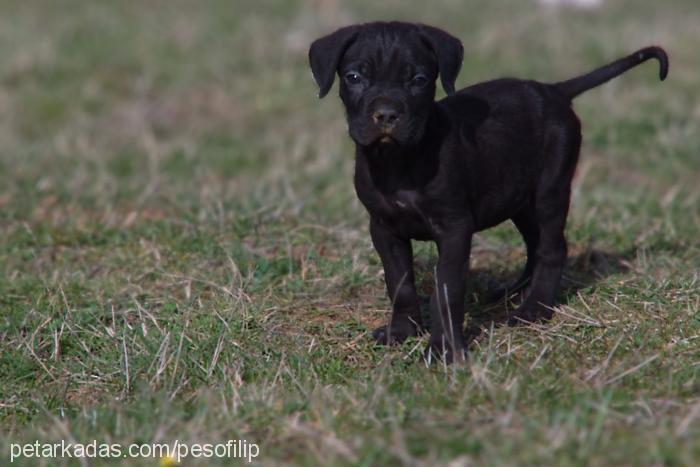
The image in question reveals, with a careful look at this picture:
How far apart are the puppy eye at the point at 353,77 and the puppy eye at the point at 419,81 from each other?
24 cm

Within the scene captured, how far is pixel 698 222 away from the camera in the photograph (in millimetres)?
7570

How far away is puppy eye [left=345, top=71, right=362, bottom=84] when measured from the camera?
490cm

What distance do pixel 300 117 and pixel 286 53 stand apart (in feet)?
5.81

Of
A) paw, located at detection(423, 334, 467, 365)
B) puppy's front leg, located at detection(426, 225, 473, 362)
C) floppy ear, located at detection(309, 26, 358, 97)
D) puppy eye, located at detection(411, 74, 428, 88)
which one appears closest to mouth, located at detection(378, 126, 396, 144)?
puppy eye, located at detection(411, 74, 428, 88)

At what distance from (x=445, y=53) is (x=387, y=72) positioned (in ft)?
1.06

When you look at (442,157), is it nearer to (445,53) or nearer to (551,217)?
(445,53)

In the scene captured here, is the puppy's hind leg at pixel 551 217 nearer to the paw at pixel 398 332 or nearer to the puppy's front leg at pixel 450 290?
the paw at pixel 398 332

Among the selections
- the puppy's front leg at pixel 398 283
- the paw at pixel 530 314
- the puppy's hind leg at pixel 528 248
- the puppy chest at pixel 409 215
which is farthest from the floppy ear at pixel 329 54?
the paw at pixel 530 314

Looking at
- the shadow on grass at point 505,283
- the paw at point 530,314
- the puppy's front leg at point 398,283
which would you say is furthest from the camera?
the shadow on grass at point 505,283

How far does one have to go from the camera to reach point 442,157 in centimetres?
509

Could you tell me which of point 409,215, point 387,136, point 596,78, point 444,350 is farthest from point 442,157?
point 596,78

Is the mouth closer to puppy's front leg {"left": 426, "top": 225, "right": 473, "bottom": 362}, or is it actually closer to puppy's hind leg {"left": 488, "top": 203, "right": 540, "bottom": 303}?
puppy's front leg {"left": 426, "top": 225, "right": 473, "bottom": 362}

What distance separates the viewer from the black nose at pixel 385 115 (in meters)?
4.68

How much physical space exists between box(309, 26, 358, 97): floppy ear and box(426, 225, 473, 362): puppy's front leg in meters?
0.89
